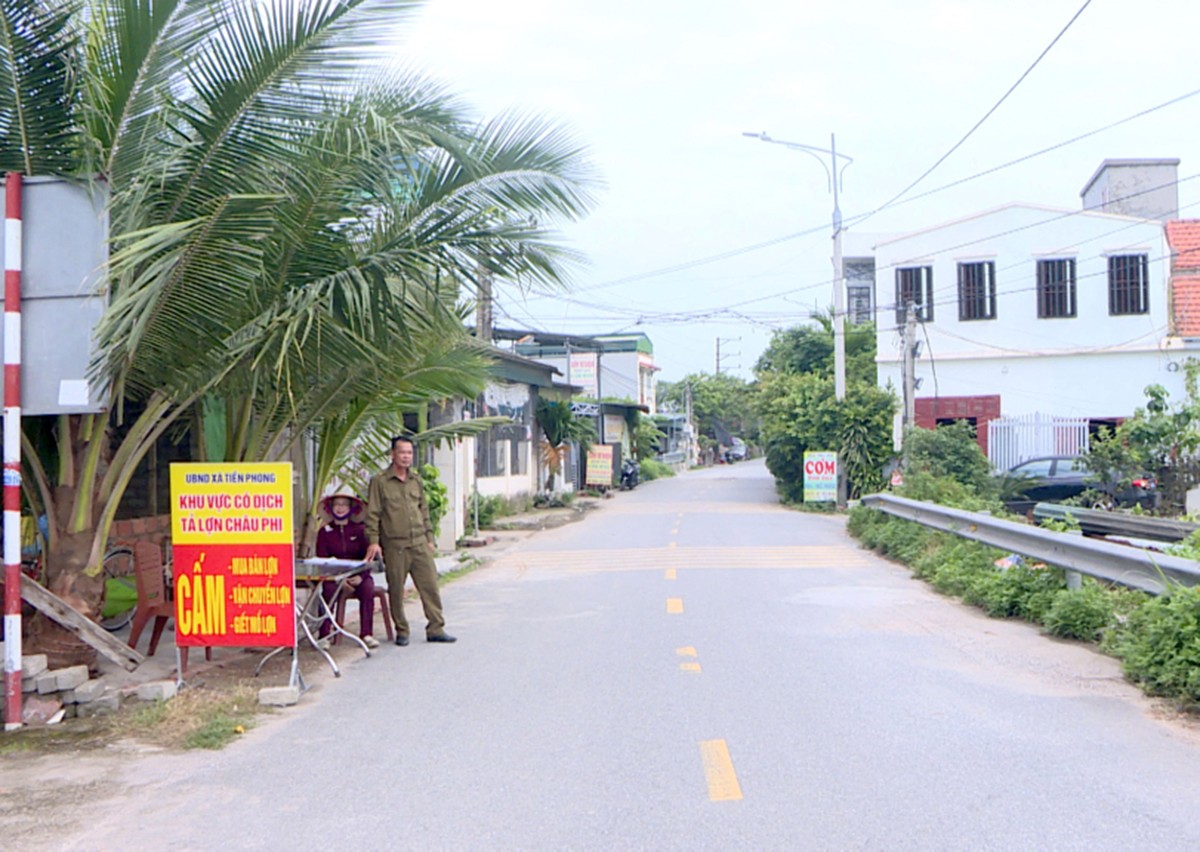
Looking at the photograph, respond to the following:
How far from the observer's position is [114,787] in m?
5.87

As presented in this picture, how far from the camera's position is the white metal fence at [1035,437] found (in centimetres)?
3094

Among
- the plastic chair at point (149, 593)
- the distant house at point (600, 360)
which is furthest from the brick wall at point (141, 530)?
the distant house at point (600, 360)

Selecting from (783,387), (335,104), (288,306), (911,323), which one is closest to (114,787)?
(288,306)

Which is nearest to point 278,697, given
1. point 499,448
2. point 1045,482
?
point 1045,482

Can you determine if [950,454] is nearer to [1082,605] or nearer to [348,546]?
[1082,605]

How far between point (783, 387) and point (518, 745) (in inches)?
1096

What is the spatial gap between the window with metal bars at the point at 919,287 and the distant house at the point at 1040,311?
32 millimetres

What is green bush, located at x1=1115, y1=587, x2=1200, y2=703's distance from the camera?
275 inches

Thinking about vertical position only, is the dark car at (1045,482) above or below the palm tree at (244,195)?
below

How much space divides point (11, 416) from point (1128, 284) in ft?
108

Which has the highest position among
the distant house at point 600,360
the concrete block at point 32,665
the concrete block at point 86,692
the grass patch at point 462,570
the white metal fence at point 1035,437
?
the distant house at point 600,360

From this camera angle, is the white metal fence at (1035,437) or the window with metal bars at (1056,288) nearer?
the white metal fence at (1035,437)

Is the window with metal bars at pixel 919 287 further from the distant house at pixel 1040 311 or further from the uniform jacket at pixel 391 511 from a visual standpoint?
the uniform jacket at pixel 391 511

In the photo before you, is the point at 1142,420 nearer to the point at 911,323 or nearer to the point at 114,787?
the point at 911,323
